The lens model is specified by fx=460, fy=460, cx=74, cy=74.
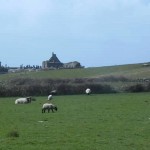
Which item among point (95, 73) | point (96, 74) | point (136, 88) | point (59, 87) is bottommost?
point (136, 88)

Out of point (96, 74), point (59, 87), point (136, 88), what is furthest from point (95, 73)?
point (59, 87)

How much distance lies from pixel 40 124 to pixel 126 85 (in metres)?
65.5

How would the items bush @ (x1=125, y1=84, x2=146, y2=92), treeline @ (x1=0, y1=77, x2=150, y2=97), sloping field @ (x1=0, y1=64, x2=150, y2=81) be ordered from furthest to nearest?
1. sloping field @ (x1=0, y1=64, x2=150, y2=81)
2. bush @ (x1=125, y1=84, x2=146, y2=92)
3. treeline @ (x1=0, y1=77, x2=150, y2=97)

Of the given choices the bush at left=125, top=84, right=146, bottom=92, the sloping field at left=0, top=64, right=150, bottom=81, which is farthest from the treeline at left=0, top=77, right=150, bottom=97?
the sloping field at left=0, top=64, right=150, bottom=81

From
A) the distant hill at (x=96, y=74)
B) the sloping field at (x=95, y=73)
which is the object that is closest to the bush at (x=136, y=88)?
the distant hill at (x=96, y=74)

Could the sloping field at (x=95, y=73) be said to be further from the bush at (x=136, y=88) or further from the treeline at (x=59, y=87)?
the treeline at (x=59, y=87)

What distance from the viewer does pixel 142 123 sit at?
26281mm

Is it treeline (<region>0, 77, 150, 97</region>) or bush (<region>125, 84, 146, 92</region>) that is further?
bush (<region>125, 84, 146, 92</region>)

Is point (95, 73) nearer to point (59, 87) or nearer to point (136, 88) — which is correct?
point (136, 88)

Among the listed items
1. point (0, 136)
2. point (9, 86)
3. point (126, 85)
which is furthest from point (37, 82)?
point (0, 136)

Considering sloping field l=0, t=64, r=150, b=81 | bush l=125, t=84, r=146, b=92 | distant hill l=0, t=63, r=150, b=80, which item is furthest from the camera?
sloping field l=0, t=64, r=150, b=81

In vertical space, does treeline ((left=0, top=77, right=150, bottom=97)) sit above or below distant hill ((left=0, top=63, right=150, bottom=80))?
below

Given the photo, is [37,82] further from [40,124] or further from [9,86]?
[40,124]

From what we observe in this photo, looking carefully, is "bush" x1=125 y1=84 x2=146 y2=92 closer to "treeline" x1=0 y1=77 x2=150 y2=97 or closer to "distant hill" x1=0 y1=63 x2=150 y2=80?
"treeline" x1=0 y1=77 x2=150 y2=97
